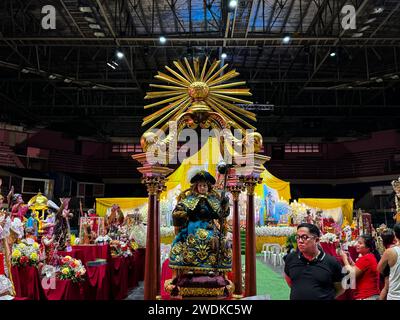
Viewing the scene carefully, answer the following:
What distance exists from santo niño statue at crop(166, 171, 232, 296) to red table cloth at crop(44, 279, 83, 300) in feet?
4.08

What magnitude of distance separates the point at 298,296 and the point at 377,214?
18546 mm

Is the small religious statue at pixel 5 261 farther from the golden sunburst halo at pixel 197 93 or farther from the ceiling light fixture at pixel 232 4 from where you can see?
the ceiling light fixture at pixel 232 4

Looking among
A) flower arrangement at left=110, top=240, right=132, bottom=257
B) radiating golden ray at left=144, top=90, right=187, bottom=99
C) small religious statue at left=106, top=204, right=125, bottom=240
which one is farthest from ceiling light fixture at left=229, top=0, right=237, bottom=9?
flower arrangement at left=110, top=240, right=132, bottom=257

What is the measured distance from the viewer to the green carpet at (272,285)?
20.6 ft

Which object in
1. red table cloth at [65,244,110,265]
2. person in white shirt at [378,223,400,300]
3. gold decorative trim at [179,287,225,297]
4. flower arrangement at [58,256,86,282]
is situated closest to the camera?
person in white shirt at [378,223,400,300]

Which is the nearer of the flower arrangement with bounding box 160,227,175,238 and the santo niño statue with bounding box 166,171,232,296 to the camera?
the santo niño statue with bounding box 166,171,232,296

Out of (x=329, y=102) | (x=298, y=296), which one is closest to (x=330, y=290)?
(x=298, y=296)

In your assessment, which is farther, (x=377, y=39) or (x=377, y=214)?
(x=377, y=214)

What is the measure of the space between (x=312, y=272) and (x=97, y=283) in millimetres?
3946

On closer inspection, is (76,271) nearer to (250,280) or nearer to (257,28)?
(250,280)

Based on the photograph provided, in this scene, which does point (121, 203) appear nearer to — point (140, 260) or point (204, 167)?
point (204, 167)

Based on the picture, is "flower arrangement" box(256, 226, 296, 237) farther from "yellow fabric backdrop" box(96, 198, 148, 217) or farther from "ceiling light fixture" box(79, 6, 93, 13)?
"ceiling light fixture" box(79, 6, 93, 13)

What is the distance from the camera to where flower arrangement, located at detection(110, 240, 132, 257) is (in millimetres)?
6506

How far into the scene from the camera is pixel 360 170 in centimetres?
2164
